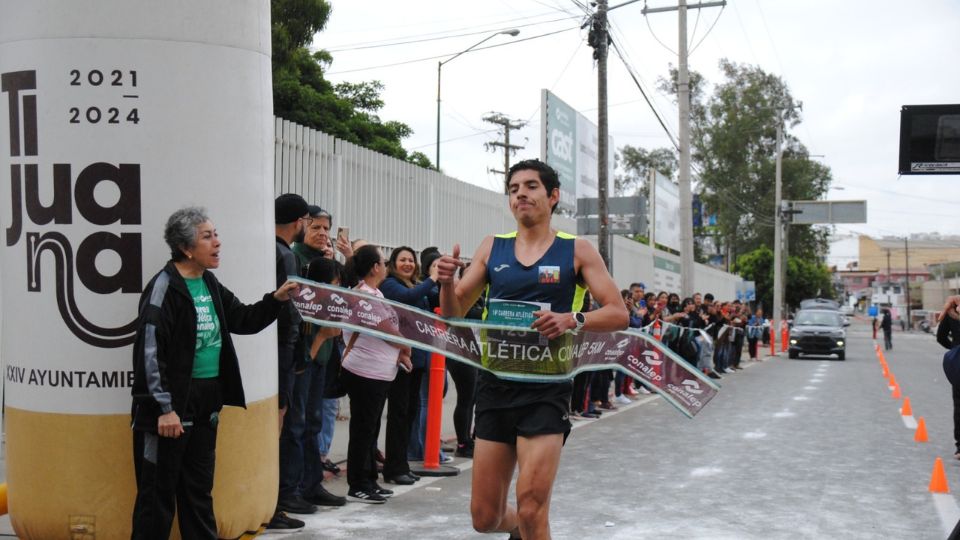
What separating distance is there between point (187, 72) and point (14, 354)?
1.83m

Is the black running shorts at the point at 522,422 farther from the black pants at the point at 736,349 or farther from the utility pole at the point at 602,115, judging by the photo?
the black pants at the point at 736,349

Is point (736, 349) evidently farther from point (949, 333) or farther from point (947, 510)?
point (947, 510)

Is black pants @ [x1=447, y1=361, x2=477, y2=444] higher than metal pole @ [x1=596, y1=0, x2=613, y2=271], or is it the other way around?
metal pole @ [x1=596, y1=0, x2=613, y2=271]

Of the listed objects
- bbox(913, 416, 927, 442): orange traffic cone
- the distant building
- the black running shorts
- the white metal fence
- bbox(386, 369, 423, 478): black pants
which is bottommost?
bbox(913, 416, 927, 442): orange traffic cone

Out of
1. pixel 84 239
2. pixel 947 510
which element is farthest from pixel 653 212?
pixel 84 239

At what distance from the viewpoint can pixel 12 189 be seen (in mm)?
5820

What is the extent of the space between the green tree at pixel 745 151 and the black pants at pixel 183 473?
207ft

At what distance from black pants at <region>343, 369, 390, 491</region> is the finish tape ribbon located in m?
2.08

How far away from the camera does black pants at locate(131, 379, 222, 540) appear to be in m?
5.22

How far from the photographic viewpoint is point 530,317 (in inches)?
202

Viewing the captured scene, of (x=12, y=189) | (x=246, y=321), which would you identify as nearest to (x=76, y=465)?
(x=246, y=321)

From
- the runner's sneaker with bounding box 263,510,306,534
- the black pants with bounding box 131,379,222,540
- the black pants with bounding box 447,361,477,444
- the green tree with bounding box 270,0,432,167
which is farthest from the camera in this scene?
the green tree with bounding box 270,0,432,167

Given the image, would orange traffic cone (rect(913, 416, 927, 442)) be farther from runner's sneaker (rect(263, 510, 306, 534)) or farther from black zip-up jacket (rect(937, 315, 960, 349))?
runner's sneaker (rect(263, 510, 306, 534))

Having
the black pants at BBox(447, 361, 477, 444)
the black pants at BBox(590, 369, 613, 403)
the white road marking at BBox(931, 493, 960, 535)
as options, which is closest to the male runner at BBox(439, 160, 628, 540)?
the white road marking at BBox(931, 493, 960, 535)
